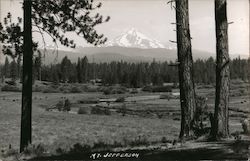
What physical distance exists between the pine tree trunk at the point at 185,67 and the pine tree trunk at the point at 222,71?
0.82 meters

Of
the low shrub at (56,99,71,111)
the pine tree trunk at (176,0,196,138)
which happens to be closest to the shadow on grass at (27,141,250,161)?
the pine tree trunk at (176,0,196,138)

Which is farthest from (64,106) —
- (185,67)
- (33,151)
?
(185,67)

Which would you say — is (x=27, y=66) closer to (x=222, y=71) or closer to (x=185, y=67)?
(x=185, y=67)

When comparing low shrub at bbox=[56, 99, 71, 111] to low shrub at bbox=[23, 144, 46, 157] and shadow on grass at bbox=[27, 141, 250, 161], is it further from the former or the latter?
shadow on grass at bbox=[27, 141, 250, 161]

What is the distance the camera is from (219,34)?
10922 millimetres

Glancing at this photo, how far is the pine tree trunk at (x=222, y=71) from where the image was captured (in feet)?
35.7

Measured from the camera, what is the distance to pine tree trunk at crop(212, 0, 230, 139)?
10.9 metres

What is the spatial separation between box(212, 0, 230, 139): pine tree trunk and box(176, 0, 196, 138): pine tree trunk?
32.2 inches

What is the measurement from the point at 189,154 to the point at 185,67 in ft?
10.5

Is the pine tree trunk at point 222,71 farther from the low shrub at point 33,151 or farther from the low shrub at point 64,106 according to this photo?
the low shrub at point 64,106

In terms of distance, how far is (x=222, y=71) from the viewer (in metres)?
10.9

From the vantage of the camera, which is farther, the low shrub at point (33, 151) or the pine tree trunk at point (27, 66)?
the pine tree trunk at point (27, 66)

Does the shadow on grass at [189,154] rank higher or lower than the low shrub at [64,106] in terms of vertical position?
higher

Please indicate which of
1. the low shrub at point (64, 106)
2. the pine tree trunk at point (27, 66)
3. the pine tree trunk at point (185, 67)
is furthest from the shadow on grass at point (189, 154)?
the low shrub at point (64, 106)
